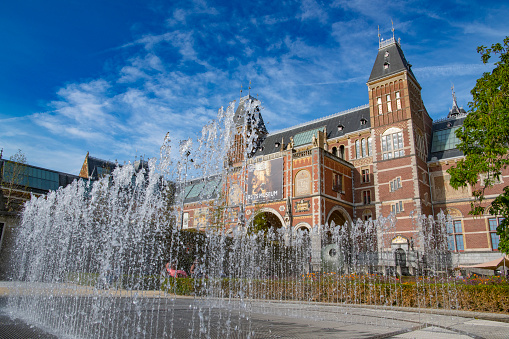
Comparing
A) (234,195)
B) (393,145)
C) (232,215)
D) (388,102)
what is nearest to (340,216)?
(393,145)

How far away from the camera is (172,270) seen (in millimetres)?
18125

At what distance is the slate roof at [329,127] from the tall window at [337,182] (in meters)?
5.65

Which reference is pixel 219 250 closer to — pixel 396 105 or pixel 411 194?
pixel 411 194

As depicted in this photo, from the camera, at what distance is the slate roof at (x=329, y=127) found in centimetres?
3534

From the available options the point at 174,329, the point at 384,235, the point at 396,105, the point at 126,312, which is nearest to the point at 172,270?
the point at 126,312

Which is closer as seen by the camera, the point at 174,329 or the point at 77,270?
the point at 174,329

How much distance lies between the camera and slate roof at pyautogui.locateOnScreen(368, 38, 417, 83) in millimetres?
31766

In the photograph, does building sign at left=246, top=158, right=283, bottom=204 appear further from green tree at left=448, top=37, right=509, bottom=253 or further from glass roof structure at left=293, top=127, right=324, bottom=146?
green tree at left=448, top=37, right=509, bottom=253

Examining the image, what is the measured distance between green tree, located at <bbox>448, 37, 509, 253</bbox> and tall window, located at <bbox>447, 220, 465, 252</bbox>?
18474mm

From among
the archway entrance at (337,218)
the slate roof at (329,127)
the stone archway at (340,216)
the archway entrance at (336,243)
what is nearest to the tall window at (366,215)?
the stone archway at (340,216)

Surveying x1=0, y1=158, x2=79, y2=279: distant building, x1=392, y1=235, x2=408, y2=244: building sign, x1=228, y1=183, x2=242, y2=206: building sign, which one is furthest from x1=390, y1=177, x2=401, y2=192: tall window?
x1=0, y1=158, x2=79, y2=279: distant building

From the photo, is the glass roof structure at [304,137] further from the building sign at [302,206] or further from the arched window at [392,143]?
the building sign at [302,206]

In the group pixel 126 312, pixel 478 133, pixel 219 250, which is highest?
pixel 478 133

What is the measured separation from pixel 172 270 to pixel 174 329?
12.3m
